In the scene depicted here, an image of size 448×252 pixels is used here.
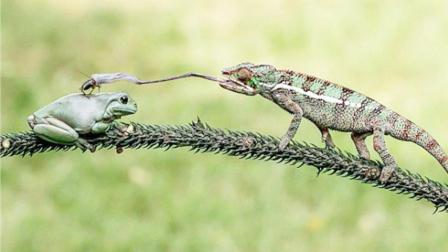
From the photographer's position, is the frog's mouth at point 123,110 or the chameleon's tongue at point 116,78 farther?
the frog's mouth at point 123,110

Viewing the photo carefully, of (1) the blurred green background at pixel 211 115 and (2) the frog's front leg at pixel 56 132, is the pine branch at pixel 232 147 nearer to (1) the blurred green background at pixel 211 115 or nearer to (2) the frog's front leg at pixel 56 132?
(2) the frog's front leg at pixel 56 132

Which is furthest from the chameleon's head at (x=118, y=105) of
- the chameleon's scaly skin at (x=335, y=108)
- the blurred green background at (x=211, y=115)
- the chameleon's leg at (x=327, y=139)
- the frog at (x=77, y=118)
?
the blurred green background at (x=211, y=115)

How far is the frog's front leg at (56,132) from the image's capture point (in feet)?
6.37

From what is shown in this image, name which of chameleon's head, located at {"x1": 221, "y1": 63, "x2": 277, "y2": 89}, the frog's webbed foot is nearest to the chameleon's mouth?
chameleon's head, located at {"x1": 221, "y1": 63, "x2": 277, "y2": 89}

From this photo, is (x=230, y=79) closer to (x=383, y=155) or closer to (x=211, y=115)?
(x=383, y=155)

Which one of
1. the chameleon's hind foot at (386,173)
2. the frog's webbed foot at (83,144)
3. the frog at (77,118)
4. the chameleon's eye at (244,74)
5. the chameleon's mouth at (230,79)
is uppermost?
the chameleon's eye at (244,74)

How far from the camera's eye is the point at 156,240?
460 centimetres

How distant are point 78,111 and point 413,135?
0.85 meters

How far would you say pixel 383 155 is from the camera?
2.25m

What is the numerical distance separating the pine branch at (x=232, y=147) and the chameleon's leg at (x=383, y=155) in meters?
0.01

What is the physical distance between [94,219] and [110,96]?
274 centimetres

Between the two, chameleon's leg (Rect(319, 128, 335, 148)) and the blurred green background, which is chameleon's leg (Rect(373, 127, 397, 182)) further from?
the blurred green background

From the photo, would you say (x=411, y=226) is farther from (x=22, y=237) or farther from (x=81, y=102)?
(x=81, y=102)

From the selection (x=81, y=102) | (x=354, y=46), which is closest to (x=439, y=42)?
(x=354, y=46)
